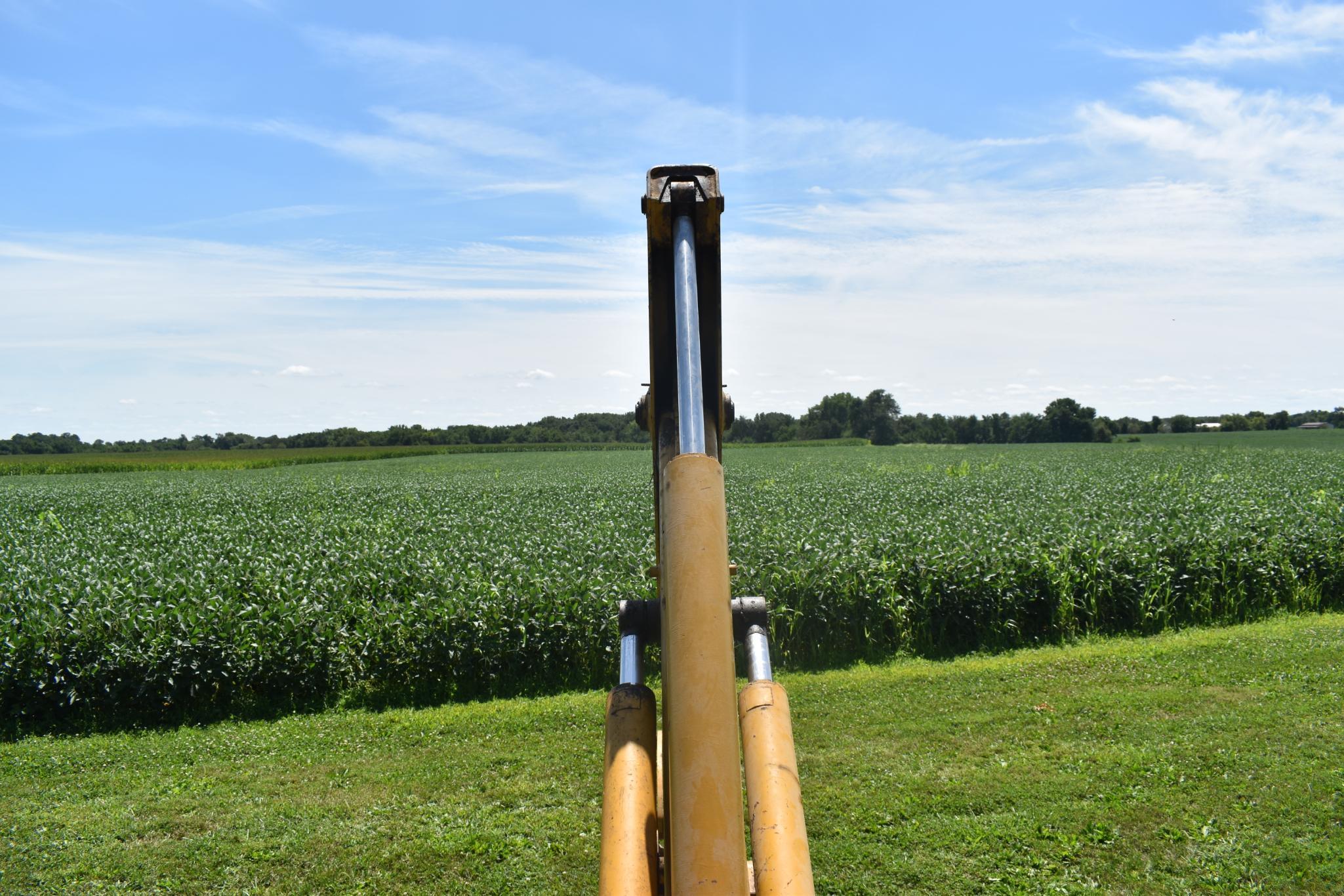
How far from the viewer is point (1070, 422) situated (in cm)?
7544

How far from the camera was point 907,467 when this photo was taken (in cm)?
3306

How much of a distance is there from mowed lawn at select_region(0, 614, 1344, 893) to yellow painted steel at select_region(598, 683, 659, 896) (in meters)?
3.00

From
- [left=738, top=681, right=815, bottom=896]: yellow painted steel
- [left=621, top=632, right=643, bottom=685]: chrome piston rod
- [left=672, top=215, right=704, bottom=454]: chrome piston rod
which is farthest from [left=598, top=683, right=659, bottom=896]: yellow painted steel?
[left=672, top=215, right=704, bottom=454]: chrome piston rod

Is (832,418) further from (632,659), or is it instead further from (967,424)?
(632,659)

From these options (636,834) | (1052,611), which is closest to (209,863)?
Answer: (636,834)

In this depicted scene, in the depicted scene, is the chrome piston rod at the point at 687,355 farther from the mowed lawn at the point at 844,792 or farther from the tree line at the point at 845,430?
the tree line at the point at 845,430

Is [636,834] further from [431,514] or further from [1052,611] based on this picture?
[431,514]

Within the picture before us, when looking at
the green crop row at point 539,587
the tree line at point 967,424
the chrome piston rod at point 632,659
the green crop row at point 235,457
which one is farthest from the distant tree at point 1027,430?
the chrome piston rod at point 632,659

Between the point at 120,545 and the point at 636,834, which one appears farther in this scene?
the point at 120,545

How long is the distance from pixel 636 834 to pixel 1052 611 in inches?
364

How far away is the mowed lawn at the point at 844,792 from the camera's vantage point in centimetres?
442

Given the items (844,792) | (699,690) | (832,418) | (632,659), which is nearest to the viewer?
(699,690)

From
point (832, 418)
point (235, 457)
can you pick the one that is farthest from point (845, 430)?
point (235, 457)

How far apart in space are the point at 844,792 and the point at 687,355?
4343mm
